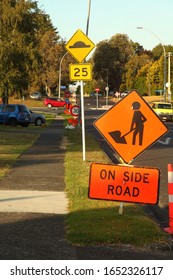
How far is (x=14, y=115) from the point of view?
33.2 m

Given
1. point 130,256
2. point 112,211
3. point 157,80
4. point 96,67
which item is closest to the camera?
point 130,256

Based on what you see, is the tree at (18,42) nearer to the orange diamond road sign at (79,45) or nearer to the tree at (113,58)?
the orange diamond road sign at (79,45)

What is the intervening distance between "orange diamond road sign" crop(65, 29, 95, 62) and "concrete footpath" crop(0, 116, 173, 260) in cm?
310

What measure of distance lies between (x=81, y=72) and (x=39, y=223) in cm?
706

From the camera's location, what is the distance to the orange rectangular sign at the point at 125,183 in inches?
290

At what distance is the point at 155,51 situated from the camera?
157 meters

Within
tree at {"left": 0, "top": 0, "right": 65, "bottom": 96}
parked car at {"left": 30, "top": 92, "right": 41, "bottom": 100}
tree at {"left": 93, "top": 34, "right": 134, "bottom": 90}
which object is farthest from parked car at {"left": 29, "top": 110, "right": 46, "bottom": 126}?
tree at {"left": 93, "top": 34, "right": 134, "bottom": 90}

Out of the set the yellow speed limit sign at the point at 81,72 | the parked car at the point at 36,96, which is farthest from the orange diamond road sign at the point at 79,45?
the parked car at the point at 36,96

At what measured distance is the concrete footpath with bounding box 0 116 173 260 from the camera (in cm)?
600

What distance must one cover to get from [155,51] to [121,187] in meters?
153

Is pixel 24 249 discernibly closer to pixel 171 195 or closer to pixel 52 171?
pixel 171 195

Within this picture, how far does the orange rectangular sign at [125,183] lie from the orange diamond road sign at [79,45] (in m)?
6.90

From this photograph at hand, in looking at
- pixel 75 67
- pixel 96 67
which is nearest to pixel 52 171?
pixel 75 67

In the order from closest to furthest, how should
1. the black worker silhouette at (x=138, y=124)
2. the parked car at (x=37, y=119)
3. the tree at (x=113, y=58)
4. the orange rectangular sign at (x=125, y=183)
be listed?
the orange rectangular sign at (x=125, y=183), the black worker silhouette at (x=138, y=124), the parked car at (x=37, y=119), the tree at (x=113, y=58)
